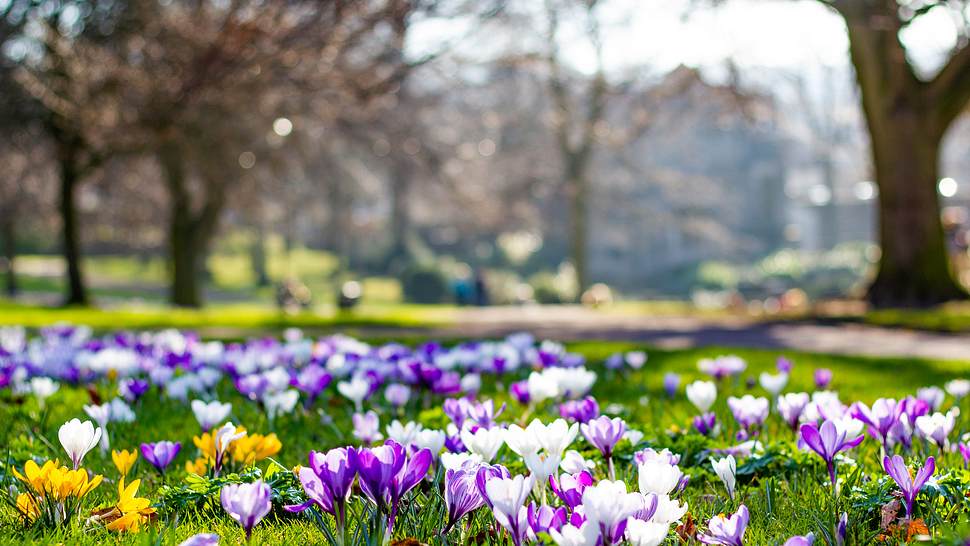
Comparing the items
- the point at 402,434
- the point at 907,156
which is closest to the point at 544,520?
the point at 402,434

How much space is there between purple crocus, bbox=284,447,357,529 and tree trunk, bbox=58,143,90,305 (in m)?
20.2

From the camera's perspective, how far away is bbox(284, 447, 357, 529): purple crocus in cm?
185

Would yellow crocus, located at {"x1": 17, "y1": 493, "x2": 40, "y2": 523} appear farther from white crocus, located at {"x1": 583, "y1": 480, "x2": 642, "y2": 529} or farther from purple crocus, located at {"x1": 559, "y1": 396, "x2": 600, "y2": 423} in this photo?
purple crocus, located at {"x1": 559, "y1": 396, "x2": 600, "y2": 423}

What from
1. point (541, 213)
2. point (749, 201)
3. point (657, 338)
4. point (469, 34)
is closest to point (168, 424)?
point (469, 34)

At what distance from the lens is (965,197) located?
1912 inches

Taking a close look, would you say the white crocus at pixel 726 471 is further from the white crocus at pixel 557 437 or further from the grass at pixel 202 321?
the grass at pixel 202 321

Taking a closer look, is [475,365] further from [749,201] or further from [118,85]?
[749,201]

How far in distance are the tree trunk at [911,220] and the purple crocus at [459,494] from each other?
49.9 feet

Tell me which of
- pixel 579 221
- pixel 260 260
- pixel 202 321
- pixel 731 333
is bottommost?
pixel 731 333

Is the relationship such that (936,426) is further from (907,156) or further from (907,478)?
(907,156)

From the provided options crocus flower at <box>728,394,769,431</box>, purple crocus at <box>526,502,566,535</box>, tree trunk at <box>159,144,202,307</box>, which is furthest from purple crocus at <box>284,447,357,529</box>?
tree trunk at <box>159,144,202,307</box>

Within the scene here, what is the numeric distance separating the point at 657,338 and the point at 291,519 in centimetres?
1033

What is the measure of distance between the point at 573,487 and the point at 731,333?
1177cm

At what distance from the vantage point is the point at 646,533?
1.66 metres
